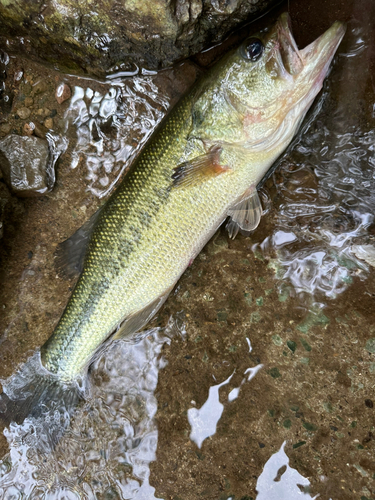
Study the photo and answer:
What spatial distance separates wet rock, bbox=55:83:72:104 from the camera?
307 cm

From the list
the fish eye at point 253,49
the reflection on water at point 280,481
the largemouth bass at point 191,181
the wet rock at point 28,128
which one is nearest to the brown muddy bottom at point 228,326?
the reflection on water at point 280,481

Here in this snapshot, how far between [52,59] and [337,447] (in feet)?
12.3

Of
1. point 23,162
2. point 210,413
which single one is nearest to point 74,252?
point 23,162

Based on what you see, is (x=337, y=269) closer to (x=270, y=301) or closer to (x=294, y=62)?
(x=270, y=301)

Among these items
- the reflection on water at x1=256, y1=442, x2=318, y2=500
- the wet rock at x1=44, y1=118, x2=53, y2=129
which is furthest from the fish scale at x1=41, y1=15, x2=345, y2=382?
the reflection on water at x1=256, y1=442, x2=318, y2=500

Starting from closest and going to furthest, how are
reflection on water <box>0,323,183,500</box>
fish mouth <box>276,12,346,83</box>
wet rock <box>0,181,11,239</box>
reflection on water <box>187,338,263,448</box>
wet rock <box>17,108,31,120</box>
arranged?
fish mouth <box>276,12,346,83</box> < reflection on water <box>187,338,263,448</box> < reflection on water <box>0,323,183,500</box> < wet rock <box>0,181,11,239</box> < wet rock <box>17,108,31,120</box>

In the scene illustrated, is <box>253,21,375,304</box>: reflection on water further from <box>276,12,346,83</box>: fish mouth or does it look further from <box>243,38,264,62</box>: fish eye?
<box>243,38,264,62</box>: fish eye

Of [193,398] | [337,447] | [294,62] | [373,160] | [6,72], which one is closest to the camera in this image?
[294,62]

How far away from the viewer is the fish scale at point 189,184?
236cm

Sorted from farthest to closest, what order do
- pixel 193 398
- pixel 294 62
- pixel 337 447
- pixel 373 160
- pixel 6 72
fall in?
pixel 6 72, pixel 193 398, pixel 373 160, pixel 337 447, pixel 294 62

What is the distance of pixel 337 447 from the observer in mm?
2461

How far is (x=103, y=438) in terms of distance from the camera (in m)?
2.91

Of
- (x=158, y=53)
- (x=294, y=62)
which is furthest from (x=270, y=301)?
(x=158, y=53)

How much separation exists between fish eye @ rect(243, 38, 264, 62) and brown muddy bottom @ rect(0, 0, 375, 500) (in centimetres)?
Answer: 55
